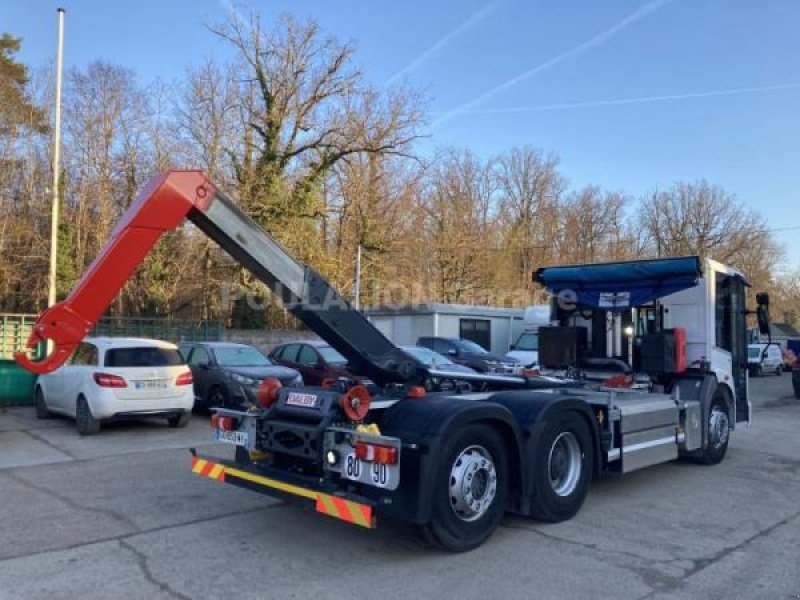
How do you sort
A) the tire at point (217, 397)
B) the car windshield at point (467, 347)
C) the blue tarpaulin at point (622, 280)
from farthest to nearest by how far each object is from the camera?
the car windshield at point (467, 347), the tire at point (217, 397), the blue tarpaulin at point (622, 280)

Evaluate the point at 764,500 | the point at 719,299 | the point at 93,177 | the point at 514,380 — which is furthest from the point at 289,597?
the point at 93,177

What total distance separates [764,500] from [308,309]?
5.34 meters

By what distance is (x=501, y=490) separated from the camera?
18.9ft

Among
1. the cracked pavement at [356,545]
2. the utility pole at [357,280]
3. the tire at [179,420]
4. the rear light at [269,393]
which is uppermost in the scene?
the utility pole at [357,280]

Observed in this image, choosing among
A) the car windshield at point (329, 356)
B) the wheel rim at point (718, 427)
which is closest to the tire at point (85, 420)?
the car windshield at point (329, 356)

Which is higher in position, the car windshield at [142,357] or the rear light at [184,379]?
the car windshield at [142,357]

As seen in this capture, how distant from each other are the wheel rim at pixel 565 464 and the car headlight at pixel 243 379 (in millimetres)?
7728

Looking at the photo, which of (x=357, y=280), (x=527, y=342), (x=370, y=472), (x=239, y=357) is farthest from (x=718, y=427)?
(x=357, y=280)

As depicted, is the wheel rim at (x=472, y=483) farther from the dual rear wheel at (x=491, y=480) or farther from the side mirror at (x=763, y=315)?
the side mirror at (x=763, y=315)

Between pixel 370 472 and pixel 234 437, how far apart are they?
1.75 metres

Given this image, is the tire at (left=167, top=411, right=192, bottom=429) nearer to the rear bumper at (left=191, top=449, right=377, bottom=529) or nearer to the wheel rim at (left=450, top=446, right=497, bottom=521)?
the rear bumper at (left=191, top=449, right=377, bottom=529)

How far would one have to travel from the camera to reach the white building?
3055cm

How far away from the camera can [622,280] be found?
9.23m

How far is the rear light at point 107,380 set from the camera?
11.2 meters
